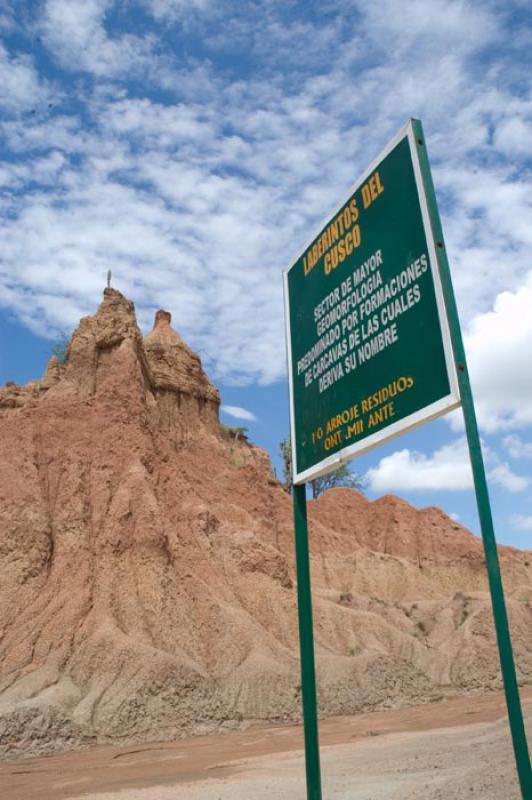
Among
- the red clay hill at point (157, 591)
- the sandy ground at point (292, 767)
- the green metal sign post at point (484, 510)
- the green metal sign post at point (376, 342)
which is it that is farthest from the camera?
the red clay hill at point (157, 591)

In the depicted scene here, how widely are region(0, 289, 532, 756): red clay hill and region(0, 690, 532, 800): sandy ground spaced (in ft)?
5.25

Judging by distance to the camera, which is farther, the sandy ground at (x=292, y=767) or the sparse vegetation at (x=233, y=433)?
the sparse vegetation at (x=233, y=433)

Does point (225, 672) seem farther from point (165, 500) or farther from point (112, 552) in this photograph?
point (165, 500)

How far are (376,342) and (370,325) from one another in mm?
202

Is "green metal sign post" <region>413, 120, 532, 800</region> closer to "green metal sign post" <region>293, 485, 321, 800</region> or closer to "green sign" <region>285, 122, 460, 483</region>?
"green sign" <region>285, 122, 460, 483</region>

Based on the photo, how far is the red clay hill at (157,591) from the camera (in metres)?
21.2

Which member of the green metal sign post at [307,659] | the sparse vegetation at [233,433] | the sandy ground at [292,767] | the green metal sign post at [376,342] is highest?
the sparse vegetation at [233,433]

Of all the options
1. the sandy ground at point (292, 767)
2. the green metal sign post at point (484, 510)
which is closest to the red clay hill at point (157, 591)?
the sandy ground at point (292, 767)

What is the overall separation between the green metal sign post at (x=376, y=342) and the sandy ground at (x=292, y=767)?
509cm

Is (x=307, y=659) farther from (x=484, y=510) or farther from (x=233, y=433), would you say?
(x=233, y=433)

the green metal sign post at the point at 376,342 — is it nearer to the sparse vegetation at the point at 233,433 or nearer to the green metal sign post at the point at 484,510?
the green metal sign post at the point at 484,510

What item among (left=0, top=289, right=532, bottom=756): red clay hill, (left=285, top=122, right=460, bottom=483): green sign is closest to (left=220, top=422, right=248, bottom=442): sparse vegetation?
(left=0, top=289, right=532, bottom=756): red clay hill

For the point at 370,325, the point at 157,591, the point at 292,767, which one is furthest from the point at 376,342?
the point at 157,591

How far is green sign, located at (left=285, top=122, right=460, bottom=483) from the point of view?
5090mm
